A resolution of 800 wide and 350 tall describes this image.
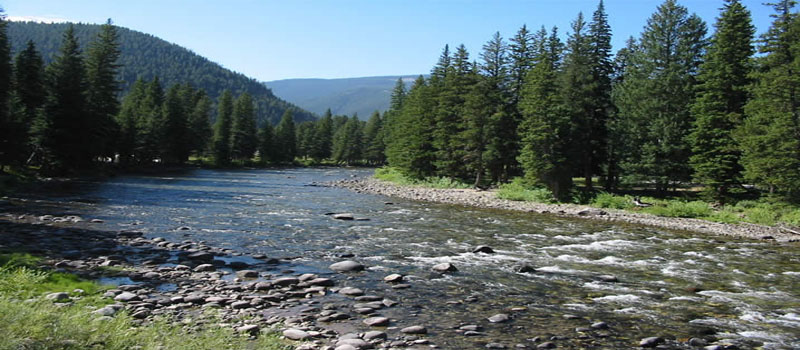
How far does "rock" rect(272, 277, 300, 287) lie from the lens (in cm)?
1177

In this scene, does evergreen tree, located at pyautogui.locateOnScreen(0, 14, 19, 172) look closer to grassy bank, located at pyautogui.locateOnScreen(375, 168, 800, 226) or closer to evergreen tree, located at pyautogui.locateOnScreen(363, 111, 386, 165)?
grassy bank, located at pyautogui.locateOnScreen(375, 168, 800, 226)

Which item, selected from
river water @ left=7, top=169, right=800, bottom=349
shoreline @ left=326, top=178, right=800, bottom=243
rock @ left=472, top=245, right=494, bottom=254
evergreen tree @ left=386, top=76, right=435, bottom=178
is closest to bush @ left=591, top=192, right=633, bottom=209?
shoreline @ left=326, top=178, right=800, bottom=243

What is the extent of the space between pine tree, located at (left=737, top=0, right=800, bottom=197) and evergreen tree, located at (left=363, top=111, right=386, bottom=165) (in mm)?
88239

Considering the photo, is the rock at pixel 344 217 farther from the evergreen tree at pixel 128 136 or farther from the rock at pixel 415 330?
the evergreen tree at pixel 128 136

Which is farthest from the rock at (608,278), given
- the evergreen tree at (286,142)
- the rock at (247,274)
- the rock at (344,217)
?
the evergreen tree at (286,142)

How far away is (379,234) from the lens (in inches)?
817

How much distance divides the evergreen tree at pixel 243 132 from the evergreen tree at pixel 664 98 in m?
78.6

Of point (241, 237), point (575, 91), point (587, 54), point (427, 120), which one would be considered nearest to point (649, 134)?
point (575, 91)

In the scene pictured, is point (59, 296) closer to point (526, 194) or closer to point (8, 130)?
point (526, 194)

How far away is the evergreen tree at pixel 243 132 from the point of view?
99.1 meters

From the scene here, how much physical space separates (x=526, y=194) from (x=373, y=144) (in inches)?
3204

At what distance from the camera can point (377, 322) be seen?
930 centimetres

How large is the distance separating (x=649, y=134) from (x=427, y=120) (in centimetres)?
2587

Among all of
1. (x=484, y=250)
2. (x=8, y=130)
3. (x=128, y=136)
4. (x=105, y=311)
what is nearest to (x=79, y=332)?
(x=105, y=311)
